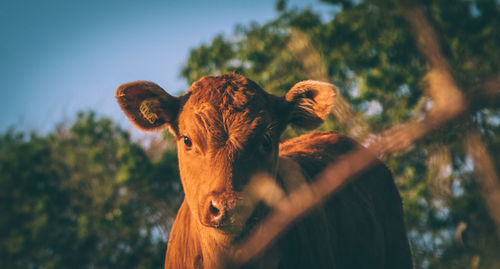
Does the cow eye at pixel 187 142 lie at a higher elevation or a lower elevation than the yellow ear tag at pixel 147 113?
lower

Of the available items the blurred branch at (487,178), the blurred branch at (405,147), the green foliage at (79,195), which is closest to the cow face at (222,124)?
the blurred branch at (405,147)

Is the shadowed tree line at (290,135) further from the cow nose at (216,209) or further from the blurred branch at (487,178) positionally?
the cow nose at (216,209)

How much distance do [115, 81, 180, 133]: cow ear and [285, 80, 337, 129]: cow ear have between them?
879 mm

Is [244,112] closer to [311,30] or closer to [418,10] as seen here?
[418,10]

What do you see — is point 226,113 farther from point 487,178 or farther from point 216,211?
point 487,178

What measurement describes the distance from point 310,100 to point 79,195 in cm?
1209

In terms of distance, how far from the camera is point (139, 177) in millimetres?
9836

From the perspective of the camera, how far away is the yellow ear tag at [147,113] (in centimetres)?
309

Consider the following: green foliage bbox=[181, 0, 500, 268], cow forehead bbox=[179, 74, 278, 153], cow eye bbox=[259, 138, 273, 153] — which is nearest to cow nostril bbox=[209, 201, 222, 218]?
cow forehead bbox=[179, 74, 278, 153]

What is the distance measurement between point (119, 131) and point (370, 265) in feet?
32.7

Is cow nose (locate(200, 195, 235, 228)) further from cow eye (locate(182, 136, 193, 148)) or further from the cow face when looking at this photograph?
cow eye (locate(182, 136, 193, 148))

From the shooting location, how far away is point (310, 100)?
3.21 meters

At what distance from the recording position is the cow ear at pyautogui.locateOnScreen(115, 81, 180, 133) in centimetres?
307

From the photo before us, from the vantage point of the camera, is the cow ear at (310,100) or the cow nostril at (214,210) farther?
the cow ear at (310,100)
